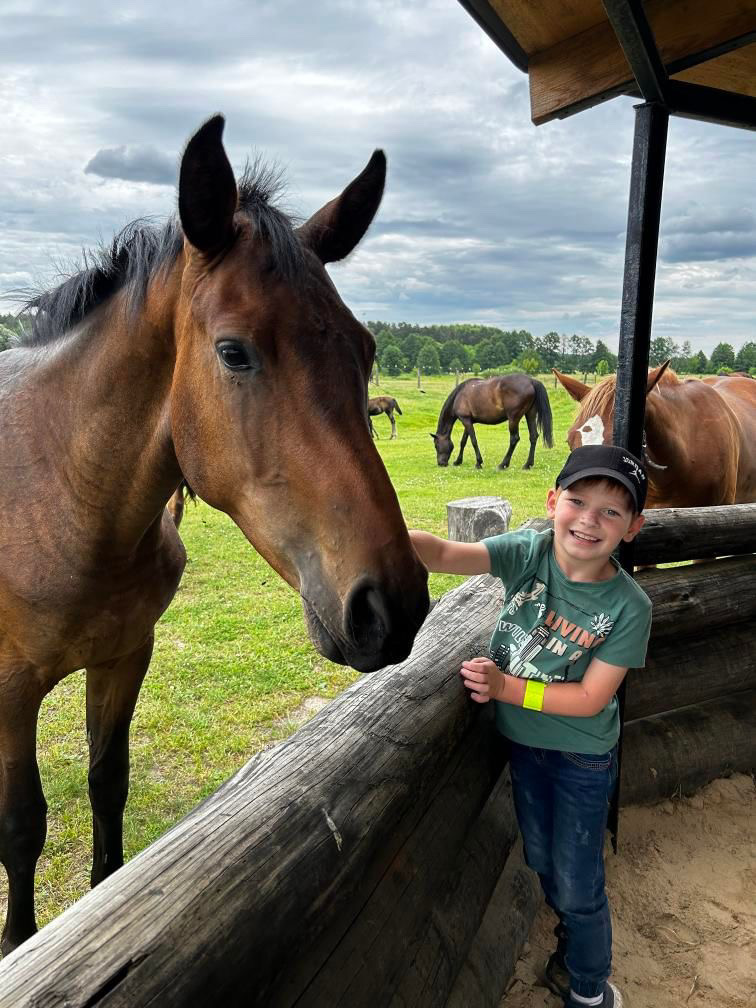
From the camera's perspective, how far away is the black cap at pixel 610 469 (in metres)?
1.84

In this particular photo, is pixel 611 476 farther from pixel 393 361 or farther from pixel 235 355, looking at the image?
pixel 393 361

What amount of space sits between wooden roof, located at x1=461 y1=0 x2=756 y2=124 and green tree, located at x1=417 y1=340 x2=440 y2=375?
151 ft

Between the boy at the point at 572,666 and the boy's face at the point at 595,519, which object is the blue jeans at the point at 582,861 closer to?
the boy at the point at 572,666

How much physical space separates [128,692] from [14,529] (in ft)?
2.93

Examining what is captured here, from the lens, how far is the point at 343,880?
1.38 meters

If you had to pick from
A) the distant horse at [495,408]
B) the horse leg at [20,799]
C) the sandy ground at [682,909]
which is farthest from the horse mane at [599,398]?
the distant horse at [495,408]

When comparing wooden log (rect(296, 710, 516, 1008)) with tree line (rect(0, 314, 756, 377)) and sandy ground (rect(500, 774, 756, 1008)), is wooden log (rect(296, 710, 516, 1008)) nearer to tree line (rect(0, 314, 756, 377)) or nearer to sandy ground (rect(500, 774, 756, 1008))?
sandy ground (rect(500, 774, 756, 1008))

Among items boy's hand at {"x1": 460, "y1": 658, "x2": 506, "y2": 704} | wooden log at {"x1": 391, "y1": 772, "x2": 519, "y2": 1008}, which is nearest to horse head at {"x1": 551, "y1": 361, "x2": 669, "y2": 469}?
wooden log at {"x1": 391, "y1": 772, "x2": 519, "y2": 1008}

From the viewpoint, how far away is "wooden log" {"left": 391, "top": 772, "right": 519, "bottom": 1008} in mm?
1650

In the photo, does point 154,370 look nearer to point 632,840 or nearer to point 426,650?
point 426,650

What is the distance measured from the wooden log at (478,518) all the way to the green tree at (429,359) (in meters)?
43.1

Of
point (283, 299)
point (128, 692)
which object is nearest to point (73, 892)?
point (128, 692)

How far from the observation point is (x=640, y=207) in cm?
241

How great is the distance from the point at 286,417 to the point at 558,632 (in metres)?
1.04
